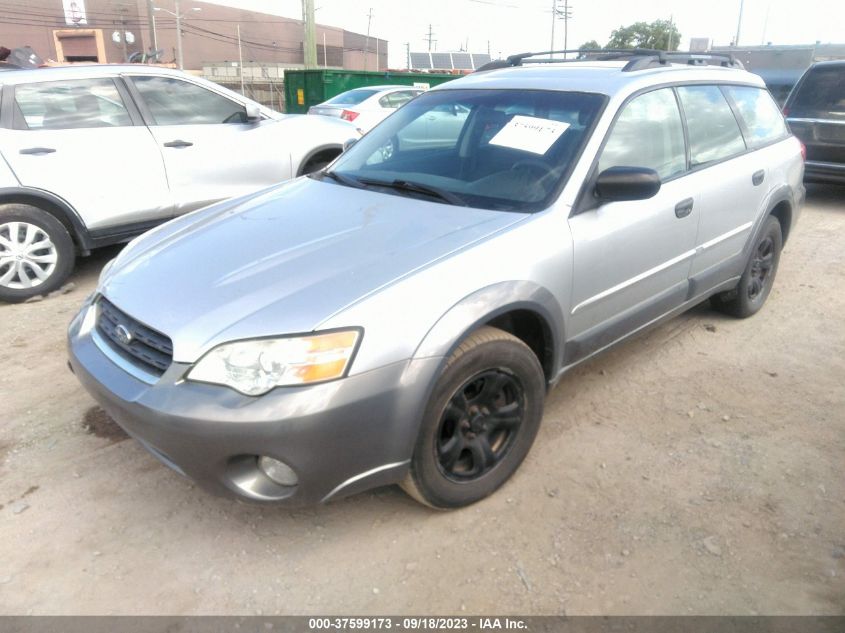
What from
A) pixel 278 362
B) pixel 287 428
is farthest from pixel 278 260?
pixel 287 428

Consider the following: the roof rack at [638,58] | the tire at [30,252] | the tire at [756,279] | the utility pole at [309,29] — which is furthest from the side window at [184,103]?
the utility pole at [309,29]

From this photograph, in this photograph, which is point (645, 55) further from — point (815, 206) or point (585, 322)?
point (815, 206)

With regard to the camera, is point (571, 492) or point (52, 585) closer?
point (52, 585)

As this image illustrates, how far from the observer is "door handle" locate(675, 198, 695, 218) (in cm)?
336

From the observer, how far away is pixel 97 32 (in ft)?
164

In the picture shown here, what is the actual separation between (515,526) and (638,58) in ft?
8.43

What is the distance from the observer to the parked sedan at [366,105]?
1105 centimetres

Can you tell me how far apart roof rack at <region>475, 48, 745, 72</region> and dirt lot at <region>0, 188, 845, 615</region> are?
1752 millimetres

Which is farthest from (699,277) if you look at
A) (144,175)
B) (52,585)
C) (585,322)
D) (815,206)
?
(815,206)

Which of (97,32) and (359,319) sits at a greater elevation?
(97,32)

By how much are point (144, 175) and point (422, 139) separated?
280cm

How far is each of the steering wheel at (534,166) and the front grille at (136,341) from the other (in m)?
1.69

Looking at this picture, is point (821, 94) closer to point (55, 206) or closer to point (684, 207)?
point (684, 207)

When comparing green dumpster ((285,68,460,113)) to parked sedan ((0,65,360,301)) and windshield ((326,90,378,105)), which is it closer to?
windshield ((326,90,378,105))
